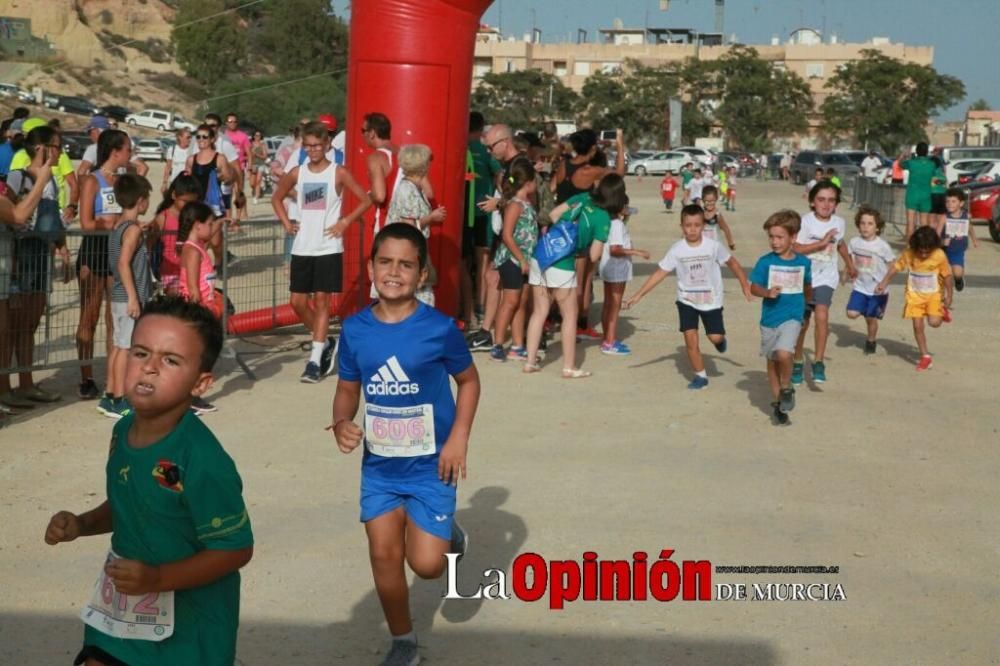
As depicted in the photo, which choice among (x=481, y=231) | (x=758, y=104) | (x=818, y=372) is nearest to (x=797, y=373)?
(x=818, y=372)

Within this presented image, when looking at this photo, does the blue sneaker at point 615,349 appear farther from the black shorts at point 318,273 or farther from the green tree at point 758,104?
the green tree at point 758,104

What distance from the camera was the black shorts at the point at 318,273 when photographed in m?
10.3

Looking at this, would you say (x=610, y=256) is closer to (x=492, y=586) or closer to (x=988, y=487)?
(x=988, y=487)

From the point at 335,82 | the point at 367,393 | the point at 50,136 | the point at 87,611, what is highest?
the point at 335,82

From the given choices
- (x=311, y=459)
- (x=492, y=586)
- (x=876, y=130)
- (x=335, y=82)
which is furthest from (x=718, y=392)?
(x=876, y=130)

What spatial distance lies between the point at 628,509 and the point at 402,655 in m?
2.37

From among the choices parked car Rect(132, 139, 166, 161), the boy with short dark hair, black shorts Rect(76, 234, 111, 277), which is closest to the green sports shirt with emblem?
the boy with short dark hair

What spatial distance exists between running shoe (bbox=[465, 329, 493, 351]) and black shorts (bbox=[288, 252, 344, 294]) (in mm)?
1642

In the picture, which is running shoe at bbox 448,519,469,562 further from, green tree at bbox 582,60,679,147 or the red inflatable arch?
green tree at bbox 582,60,679,147

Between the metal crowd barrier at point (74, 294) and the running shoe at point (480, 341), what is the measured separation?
0.94 meters

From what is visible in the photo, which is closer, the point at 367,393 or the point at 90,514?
the point at 90,514

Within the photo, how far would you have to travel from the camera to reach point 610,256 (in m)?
11.7

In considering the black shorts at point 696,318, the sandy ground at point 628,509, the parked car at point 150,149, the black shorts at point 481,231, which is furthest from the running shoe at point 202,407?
the parked car at point 150,149

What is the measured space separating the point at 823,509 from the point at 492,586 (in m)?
2.09
